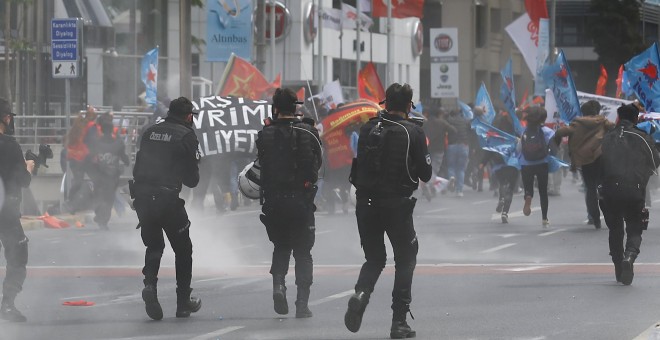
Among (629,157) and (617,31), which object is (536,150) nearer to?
(629,157)

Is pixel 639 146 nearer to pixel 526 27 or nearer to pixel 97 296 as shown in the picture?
pixel 97 296

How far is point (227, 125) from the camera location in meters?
20.8

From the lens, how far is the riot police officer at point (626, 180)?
13180mm

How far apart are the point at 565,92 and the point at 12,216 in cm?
1223

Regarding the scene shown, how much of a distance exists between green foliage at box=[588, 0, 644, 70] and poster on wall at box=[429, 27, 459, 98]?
126 ft

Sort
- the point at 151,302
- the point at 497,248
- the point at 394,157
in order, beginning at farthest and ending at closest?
the point at 497,248, the point at 151,302, the point at 394,157

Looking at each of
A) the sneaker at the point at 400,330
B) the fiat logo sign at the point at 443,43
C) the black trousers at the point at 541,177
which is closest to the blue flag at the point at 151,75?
the black trousers at the point at 541,177

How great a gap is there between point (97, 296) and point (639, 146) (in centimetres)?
495

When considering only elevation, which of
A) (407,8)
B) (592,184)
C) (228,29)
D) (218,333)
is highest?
(407,8)

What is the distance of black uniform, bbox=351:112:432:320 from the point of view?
9.91 m

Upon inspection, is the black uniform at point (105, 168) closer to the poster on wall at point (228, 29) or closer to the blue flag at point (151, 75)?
the blue flag at point (151, 75)

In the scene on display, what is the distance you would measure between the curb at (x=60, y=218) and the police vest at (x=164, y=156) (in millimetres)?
11125

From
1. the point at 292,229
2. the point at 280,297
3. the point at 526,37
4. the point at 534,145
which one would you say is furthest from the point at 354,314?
the point at 526,37

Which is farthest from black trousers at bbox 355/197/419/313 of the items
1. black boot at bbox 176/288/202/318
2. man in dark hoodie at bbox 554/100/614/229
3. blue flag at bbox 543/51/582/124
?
blue flag at bbox 543/51/582/124
